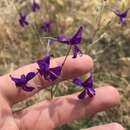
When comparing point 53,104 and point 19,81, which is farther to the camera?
point 53,104

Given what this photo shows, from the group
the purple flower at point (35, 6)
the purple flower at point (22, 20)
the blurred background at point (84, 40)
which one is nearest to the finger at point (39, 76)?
the blurred background at point (84, 40)

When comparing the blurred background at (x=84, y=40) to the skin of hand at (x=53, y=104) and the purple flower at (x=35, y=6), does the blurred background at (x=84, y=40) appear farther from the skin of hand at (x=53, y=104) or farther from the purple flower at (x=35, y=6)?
the skin of hand at (x=53, y=104)

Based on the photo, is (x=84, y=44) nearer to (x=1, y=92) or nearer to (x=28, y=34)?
(x=28, y=34)

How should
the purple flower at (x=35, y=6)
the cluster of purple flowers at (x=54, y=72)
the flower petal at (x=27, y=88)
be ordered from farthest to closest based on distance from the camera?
1. the purple flower at (x=35, y=6)
2. the flower petal at (x=27, y=88)
3. the cluster of purple flowers at (x=54, y=72)

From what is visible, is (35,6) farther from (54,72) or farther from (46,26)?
(54,72)

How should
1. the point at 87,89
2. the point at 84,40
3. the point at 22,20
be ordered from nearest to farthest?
the point at 87,89 < the point at 22,20 < the point at 84,40

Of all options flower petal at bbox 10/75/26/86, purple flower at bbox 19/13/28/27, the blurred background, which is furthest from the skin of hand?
purple flower at bbox 19/13/28/27

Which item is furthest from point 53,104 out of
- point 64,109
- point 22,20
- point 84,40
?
point 84,40
